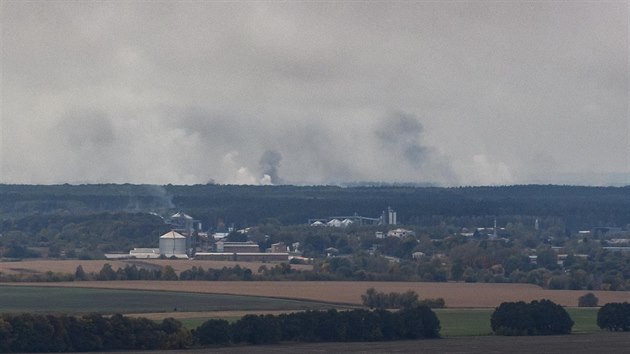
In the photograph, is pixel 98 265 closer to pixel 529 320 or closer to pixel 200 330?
pixel 529 320

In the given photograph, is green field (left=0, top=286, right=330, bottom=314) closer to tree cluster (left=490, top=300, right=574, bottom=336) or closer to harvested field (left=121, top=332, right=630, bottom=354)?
tree cluster (left=490, top=300, right=574, bottom=336)

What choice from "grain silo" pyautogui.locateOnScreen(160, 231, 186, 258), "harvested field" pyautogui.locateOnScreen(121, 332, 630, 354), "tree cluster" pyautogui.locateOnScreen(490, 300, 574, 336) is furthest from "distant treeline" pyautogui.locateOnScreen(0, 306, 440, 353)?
"grain silo" pyautogui.locateOnScreen(160, 231, 186, 258)

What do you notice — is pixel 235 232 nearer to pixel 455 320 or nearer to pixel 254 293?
pixel 254 293

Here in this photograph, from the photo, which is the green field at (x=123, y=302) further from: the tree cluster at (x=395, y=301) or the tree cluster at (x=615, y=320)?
the tree cluster at (x=615, y=320)

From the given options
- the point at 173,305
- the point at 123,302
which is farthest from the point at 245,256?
the point at 173,305

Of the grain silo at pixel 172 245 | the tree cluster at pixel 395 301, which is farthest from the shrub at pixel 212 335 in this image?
the grain silo at pixel 172 245

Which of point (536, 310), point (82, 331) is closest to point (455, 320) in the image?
point (536, 310)
